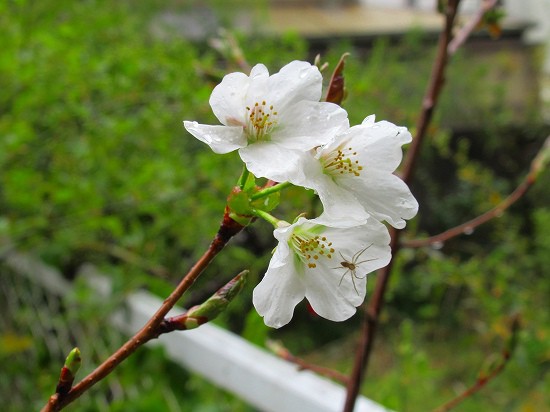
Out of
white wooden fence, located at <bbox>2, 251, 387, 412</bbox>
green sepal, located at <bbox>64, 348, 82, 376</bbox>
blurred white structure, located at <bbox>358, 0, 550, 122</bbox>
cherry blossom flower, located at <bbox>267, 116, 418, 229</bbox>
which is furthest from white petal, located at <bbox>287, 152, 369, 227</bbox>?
blurred white structure, located at <bbox>358, 0, 550, 122</bbox>

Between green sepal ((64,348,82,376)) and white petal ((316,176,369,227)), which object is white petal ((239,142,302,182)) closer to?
white petal ((316,176,369,227))

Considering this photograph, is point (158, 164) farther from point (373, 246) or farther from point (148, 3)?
point (148, 3)

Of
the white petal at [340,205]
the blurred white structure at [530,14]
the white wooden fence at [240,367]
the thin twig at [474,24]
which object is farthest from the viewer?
the blurred white structure at [530,14]

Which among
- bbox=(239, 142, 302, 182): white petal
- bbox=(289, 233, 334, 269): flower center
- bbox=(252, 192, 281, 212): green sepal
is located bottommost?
bbox=(289, 233, 334, 269): flower center

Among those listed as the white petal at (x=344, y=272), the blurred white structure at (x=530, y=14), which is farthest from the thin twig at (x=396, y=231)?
the blurred white structure at (x=530, y=14)

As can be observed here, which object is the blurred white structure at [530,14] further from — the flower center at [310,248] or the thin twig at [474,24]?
the flower center at [310,248]

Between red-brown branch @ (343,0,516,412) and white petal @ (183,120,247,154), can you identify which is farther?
red-brown branch @ (343,0,516,412)

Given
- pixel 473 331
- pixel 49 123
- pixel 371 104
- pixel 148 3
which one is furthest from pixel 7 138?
pixel 473 331

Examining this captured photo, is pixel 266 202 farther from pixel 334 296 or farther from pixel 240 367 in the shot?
pixel 240 367
